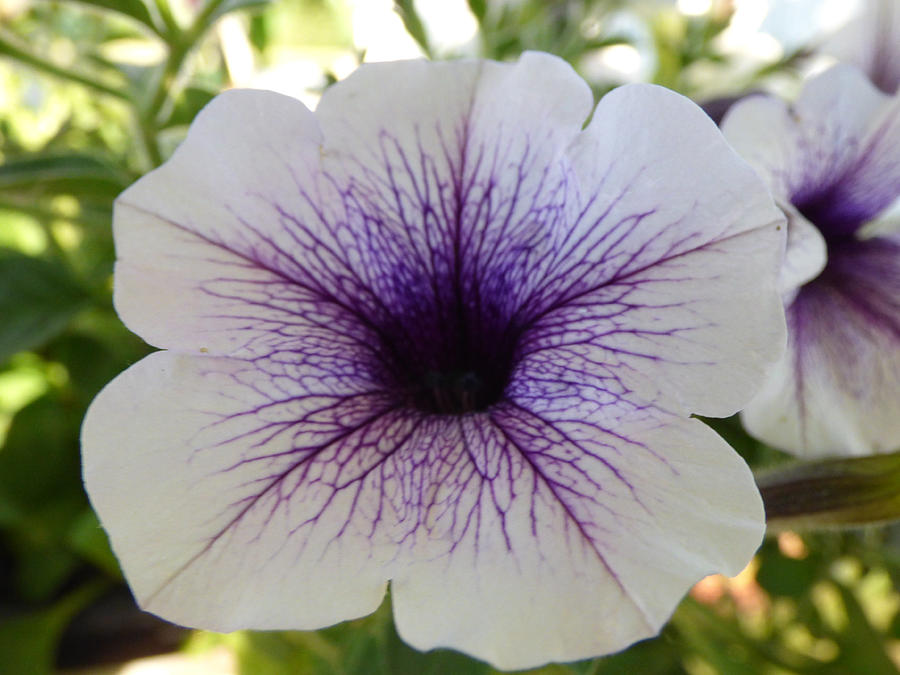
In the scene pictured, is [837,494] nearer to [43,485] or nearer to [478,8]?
[478,8]

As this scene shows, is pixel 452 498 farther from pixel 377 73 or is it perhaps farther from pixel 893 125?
pixel 893 125

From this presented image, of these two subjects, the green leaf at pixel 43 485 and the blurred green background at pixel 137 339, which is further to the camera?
the green leaf at pixel 43 485

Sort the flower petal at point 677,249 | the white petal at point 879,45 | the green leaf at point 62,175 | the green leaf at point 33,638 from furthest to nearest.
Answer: the green leaf at point 33,638
the white petal at point 879,45
the green leaf at point 62,175
the flower petal at point 677,249

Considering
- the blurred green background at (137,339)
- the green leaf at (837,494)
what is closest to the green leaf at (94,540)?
the blurred green background at (137,339)

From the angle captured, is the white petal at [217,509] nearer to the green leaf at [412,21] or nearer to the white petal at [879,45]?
the green leaf at [412,21]

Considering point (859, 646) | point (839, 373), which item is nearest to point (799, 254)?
point (839, 373)

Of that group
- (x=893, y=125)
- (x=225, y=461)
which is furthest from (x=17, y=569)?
(x=893, y=125)
